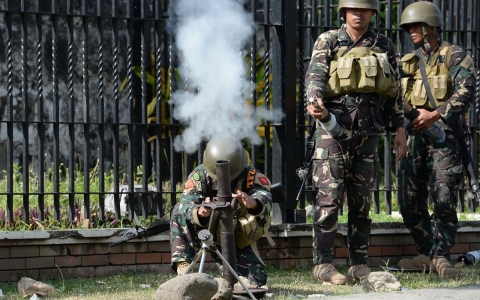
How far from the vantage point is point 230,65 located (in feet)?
25.6

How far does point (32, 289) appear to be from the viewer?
19.6 ft

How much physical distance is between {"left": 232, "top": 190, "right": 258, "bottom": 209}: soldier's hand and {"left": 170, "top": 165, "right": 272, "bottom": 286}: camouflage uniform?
66mm

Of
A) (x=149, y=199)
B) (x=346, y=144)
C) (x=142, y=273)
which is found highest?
(x=346, y=144)

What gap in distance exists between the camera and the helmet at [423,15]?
722 cm

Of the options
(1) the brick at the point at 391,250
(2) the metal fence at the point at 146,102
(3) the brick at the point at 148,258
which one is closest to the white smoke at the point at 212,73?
(2) the metal fence at the point at 146,102

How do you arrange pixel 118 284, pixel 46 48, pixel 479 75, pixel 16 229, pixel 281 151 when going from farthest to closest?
pixel 46 48 < pixel 479 75 < pixel 281 151 < pixel 16 229 < pixel 118 284

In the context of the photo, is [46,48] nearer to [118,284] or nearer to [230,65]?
[230,65]

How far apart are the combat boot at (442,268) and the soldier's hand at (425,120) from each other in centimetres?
101

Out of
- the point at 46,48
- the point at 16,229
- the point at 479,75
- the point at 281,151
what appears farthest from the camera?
the point at 46,48

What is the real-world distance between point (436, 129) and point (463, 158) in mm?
426

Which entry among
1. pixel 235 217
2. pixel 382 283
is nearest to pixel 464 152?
pixel 382 283

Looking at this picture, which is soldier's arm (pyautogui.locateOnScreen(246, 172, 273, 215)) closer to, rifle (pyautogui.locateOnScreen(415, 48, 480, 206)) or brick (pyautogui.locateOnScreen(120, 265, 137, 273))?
brick (pyautogui.locateOnScreen(120, 265, 137, 273))

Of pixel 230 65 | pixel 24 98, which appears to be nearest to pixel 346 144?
pixel 230 65

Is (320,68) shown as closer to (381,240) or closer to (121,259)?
(381,240)
